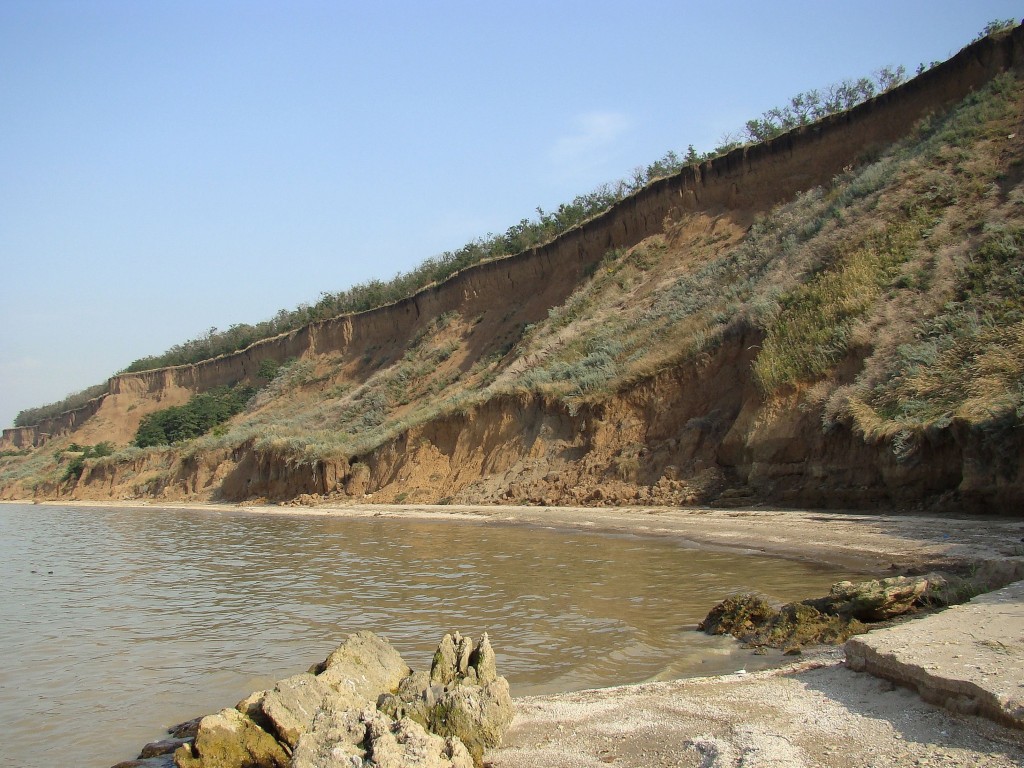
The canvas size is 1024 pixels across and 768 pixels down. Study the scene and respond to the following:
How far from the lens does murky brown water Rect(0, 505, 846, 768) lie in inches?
238

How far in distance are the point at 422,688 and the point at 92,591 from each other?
347 inches

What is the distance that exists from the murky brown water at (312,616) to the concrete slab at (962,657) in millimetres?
1476

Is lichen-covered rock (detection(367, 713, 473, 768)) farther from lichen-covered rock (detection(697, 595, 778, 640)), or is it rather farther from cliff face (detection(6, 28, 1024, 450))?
cliff face (detection(6, 28, 1024, 450))

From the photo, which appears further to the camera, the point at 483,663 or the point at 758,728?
the point at 483,663

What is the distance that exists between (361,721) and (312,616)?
15.8ft

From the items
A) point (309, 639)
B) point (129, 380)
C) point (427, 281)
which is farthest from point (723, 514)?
point (129, 380)

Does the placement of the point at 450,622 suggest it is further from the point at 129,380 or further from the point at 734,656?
the point at 129,380

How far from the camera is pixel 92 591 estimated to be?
11.5 meters

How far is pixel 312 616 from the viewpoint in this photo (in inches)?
349

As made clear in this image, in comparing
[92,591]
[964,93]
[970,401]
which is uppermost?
[964,93]

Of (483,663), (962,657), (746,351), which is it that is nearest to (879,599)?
(962,657)

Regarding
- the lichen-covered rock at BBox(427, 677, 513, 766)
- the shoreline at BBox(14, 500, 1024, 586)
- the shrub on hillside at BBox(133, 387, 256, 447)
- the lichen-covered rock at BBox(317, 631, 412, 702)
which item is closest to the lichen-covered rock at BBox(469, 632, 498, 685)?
the lichen-covered rock at BBox(427, 677, 513, 766)

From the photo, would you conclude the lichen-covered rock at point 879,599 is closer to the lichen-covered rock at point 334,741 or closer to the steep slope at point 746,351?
the lichen-covered rock at point 334,741

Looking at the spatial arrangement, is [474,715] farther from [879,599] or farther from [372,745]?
[879,599]
